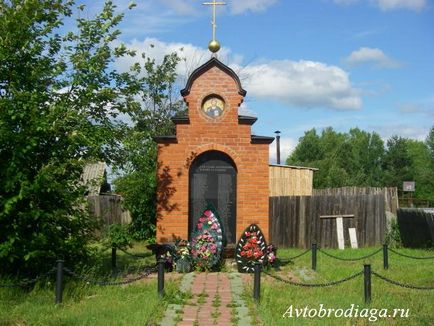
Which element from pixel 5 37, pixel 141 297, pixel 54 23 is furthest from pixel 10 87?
pixel 141 297

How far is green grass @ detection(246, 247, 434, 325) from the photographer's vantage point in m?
7.64

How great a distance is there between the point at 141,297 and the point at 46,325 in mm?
1994

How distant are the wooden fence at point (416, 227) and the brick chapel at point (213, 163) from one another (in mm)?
6584

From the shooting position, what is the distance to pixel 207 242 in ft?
38.9

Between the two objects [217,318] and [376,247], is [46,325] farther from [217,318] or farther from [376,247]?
[376,247]

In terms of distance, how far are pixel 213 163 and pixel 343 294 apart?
4.94m

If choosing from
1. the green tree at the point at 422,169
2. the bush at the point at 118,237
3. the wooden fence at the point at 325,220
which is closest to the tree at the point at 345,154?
the green tree at the point at 422,169

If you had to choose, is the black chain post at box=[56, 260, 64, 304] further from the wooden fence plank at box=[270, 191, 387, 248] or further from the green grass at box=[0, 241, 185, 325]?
the wooden fence plank at box=[270, 191, 387, 248]

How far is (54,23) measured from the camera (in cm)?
1105

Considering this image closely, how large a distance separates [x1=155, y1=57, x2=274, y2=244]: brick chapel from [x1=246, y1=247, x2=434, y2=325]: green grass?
68.3 inches

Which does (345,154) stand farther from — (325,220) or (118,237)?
(118,237)

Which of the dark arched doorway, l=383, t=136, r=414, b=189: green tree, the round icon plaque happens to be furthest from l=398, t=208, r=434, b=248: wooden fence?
l=383, t=136, r=414, b=189: green tree

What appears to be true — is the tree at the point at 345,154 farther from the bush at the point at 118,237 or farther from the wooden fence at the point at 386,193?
the bush at the point at 118,237

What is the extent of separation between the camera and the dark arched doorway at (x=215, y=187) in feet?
43.0
